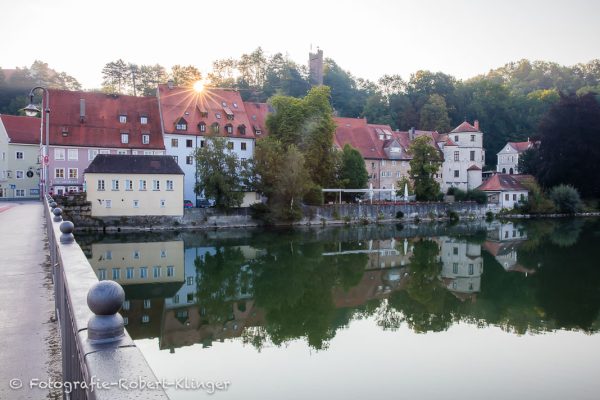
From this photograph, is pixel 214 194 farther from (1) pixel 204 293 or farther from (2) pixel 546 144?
(2) pixel 546 144

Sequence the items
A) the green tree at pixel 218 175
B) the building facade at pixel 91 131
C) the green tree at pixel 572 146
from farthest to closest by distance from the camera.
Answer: the green tree at pixel 572 146 → the building facade at pixel 91 131 → the green tree at pixel 218 175

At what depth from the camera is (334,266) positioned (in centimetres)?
2623

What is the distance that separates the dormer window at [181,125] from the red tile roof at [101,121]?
177 cm

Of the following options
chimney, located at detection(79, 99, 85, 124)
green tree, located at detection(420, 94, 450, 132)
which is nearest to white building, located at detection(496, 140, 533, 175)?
green tree, located at detection(420, 94, 450, 132)

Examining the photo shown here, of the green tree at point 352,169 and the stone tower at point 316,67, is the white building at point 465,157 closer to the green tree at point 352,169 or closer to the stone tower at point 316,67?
the green tree at point 352,169

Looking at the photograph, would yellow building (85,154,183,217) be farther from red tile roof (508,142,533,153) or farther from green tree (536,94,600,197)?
red tile roof (508,142,533,153)

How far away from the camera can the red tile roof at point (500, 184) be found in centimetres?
5947

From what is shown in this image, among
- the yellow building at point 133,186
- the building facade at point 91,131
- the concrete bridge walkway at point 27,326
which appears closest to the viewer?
the concrete bridge walkway at point 27,326

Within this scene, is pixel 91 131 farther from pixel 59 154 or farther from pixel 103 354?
pixel 103 354

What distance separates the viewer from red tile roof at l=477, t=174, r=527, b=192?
195 feet

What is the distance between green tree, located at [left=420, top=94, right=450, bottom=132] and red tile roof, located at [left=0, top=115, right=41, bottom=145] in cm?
5246

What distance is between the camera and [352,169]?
50312mm

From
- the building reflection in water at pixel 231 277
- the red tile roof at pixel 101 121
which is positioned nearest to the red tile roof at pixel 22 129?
the red tile roof at pixel 101 121

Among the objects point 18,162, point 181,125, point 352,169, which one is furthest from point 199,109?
point 18,162
